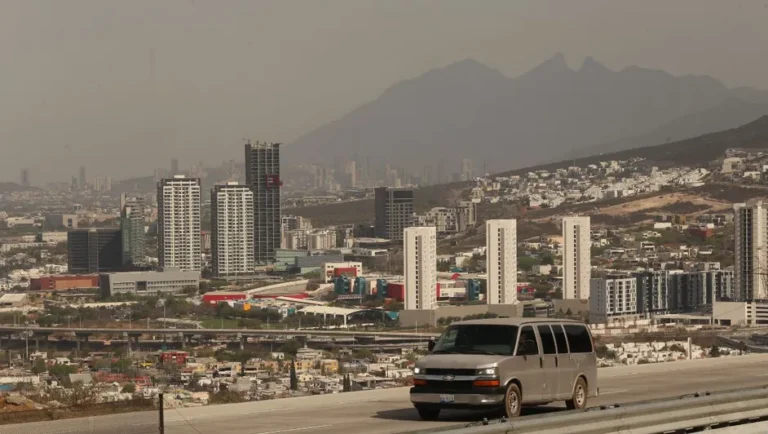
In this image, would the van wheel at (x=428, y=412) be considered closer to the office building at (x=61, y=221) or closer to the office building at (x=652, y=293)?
the office building at (x=652, y=293)

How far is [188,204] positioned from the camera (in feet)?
450

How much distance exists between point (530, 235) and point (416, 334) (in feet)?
204

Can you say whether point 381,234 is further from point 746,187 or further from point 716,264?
point 716,264

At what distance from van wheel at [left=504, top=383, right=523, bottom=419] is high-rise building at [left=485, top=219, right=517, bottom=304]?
6679 cm

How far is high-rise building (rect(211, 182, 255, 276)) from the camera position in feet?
419

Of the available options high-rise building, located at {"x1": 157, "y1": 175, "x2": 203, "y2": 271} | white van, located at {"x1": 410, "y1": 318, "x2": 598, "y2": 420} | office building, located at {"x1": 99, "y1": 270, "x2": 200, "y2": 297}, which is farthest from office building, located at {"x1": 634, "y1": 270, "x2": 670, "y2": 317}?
white van, located at {"x1": 410, "y1": 318, "x2": 598, "y2": 420}

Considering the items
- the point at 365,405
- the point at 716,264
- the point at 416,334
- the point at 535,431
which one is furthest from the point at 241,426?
the point at 716,264

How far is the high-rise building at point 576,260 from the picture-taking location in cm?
8156

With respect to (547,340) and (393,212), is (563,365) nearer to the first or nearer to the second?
(547,340)

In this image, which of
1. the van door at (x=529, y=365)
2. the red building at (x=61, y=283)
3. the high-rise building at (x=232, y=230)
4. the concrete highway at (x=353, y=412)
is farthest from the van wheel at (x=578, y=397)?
the high-rise building at (x=232, y=230)

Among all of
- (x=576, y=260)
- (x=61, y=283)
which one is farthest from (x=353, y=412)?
(x=61, y=283)

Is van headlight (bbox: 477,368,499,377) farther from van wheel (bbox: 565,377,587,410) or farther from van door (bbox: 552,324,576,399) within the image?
van wheel (bbox: 565,377,587,410)

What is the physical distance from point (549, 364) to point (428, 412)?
1.06m

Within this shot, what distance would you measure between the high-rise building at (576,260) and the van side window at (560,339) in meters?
69.0
